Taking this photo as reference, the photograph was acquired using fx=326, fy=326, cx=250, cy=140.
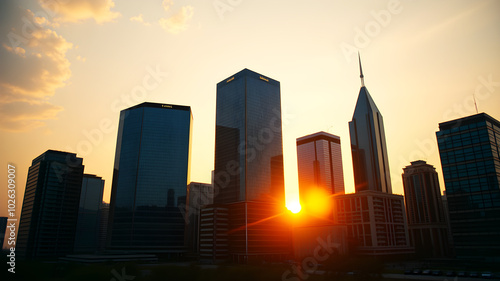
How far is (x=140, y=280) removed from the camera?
Answer: 85250 millimetres

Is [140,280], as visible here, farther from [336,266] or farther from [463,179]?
[463,179]

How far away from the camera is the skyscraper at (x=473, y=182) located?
173 m

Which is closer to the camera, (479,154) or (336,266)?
(336,266)

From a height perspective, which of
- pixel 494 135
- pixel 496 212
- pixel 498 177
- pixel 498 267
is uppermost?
pixel 494 135

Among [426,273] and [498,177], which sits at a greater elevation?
[498,177]

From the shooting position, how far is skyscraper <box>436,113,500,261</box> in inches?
6811

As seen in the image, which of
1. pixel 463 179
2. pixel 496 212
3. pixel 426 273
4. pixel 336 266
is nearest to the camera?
pixel 336 266

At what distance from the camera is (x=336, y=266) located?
107125 mm

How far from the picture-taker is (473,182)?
182375 mm

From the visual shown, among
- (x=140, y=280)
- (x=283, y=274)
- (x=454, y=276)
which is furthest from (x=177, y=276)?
(x=454, y=276)

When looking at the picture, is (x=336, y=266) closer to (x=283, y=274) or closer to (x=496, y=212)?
(x=283, y=274)

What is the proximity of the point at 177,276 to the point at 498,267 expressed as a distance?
142m

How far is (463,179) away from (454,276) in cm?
9744

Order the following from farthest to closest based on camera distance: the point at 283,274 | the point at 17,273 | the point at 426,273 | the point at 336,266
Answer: the point at 426,273, the point at 336,266, the point at 283,274, the point at 17,273
